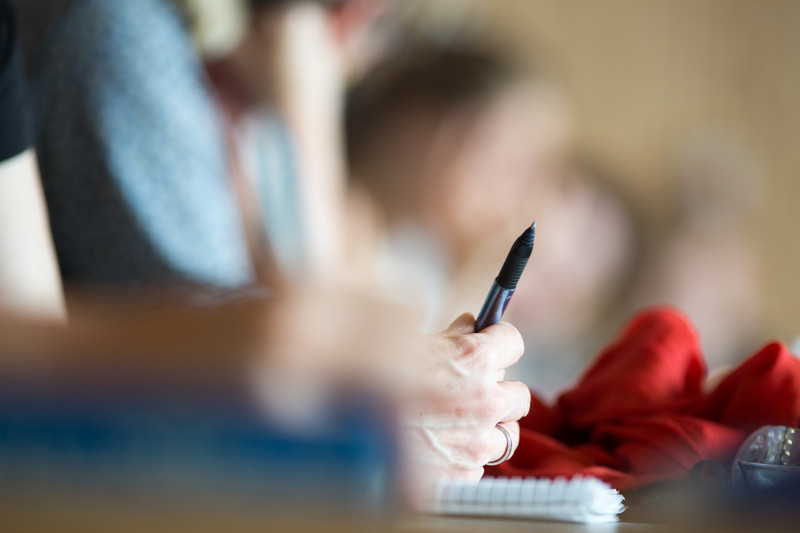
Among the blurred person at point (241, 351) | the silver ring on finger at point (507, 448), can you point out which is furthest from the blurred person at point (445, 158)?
the blurred person at point (241, 351)

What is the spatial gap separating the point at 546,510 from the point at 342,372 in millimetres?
83

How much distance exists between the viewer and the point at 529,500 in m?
0.24

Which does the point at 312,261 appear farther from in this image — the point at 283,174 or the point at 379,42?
the point at 379,42

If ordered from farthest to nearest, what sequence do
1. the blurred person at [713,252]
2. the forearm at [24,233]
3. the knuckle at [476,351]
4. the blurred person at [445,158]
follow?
1. the blurred person at [713,252]
2. the blurred person at [445,158]
3. the forearm at [24,233]
4. the knuckle at [476,351]

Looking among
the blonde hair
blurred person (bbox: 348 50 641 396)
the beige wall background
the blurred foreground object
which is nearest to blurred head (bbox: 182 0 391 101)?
the blonde hair

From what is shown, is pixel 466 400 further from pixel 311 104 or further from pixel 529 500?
pixel 311 104

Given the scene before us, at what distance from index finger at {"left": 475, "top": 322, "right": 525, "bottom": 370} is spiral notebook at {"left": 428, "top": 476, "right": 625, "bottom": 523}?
58 mm

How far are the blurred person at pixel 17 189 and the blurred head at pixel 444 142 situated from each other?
69cm

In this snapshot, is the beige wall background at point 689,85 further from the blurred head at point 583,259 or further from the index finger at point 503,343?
the index finger at point 503,343

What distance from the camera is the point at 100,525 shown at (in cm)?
18

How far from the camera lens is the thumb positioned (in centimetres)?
31

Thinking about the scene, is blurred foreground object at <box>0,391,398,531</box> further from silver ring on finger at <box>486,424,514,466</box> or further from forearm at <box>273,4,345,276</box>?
forearm at <box>273,4,345,276</box>

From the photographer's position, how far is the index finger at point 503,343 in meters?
0.30

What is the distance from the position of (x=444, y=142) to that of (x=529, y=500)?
0.97 m
